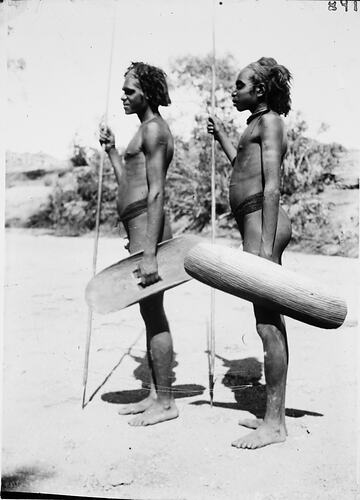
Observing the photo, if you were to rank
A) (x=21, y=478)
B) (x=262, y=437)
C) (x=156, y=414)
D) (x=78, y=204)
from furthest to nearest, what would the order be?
(x=78, y=204) < (x=156, y=414) < (x=262, y=437) < (x=21, y=478)

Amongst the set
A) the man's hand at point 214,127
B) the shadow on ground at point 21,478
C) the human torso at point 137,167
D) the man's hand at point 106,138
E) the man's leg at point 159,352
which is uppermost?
the man's hand at point 214,127

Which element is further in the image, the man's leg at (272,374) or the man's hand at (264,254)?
the man's leg at (272,374)

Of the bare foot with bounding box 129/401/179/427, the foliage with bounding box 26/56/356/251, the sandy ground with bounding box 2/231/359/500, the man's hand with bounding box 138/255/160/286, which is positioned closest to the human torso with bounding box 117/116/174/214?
the man's hand with bounding box 138/255/160/286

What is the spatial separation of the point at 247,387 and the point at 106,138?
215cm

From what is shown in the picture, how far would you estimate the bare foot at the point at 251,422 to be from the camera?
384 centimetres

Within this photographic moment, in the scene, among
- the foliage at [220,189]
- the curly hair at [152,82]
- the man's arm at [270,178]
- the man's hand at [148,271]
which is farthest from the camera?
the foliage at [220,189]

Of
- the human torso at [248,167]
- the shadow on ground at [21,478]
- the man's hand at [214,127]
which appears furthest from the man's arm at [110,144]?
the shadow on ground at [21,478]

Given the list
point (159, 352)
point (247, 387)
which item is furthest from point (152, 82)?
point (247, 387)

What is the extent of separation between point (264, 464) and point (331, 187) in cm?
1033

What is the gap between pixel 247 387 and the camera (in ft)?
15.3

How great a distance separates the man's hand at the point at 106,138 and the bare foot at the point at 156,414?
1.80m

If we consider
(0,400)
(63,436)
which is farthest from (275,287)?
(0,400)

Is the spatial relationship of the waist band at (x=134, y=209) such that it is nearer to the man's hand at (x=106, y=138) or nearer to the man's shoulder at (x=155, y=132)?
the man's shoulder at (x=155, y=132)

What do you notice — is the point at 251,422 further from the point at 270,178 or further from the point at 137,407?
the point at 270,178
